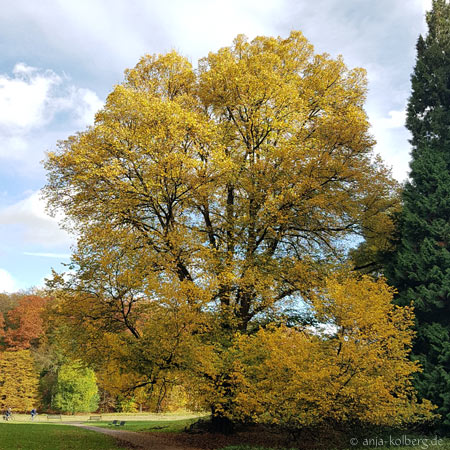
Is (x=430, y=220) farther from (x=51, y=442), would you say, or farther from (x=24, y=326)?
(x=24, y=326)

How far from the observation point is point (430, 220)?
1498cm

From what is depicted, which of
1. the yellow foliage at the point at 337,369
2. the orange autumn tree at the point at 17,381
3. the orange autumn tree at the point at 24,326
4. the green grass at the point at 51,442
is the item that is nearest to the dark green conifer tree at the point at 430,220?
the yellow foliage at the point at 337,369

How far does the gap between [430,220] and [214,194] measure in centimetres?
800

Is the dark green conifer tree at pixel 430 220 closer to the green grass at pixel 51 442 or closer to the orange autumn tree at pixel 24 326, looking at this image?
the green grass at pixel 51 442

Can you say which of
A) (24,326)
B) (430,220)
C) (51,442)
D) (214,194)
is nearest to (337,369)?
(430,220)

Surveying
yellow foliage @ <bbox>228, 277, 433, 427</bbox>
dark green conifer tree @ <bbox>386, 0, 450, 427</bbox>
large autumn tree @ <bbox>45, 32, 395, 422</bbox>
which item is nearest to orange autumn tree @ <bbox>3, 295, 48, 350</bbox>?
large autumn tree @ <bbox>45, 32, 395, 422</bbox>

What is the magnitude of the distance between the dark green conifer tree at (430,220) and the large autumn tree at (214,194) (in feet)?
→ 4.61

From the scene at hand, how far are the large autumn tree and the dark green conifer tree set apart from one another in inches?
55.3

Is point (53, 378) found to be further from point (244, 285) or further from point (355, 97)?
point (355, 97)

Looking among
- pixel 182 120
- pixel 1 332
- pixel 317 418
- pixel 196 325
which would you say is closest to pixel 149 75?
pixel 182 120

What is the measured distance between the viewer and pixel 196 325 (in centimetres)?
1134

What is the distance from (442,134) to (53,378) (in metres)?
43.8

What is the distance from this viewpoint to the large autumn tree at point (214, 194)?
12.6 metres

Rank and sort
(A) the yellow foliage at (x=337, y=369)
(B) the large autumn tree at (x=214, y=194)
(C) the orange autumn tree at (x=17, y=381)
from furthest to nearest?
(C) the orange autumn tree at (x=17, y=381)
(B) the large autumn tree at (x=214, y=194)
(A) the yellow foliage at (x=337, y=369)
